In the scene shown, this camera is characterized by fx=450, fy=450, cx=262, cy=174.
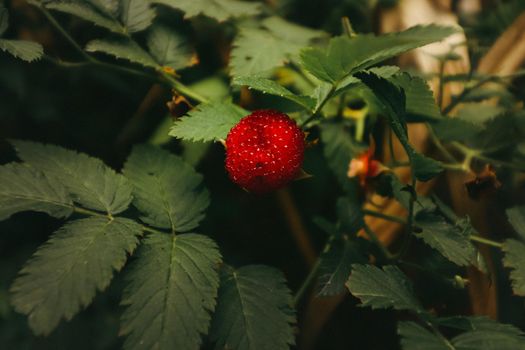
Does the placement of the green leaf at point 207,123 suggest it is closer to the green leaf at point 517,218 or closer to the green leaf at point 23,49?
the green leaf at point 23,49

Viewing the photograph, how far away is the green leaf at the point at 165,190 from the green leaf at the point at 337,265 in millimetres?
202

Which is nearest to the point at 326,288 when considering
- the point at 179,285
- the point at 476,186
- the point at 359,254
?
the point at 359,254

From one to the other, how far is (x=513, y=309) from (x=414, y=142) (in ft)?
1.33

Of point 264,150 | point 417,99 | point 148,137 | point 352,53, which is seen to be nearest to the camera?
point 352,53

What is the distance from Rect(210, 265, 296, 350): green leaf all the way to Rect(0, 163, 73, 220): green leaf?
248 millimetres

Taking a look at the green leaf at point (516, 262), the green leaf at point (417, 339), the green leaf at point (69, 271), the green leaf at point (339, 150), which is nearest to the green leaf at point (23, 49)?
the green leaf at point (69, 271)

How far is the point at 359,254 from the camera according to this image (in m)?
0.72

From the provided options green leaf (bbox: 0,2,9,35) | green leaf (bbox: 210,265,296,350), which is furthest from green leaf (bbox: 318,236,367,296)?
green leaf (bbox: 0,2,9,35)

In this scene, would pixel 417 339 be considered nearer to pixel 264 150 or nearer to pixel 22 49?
pixel 264 150

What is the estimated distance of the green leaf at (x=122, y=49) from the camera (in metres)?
0.74

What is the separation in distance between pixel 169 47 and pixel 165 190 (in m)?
0.29

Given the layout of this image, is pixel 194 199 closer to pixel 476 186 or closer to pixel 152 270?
pixel 152 270

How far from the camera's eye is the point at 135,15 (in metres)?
0.78

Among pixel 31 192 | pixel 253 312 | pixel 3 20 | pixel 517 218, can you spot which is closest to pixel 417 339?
pixel 253 312
